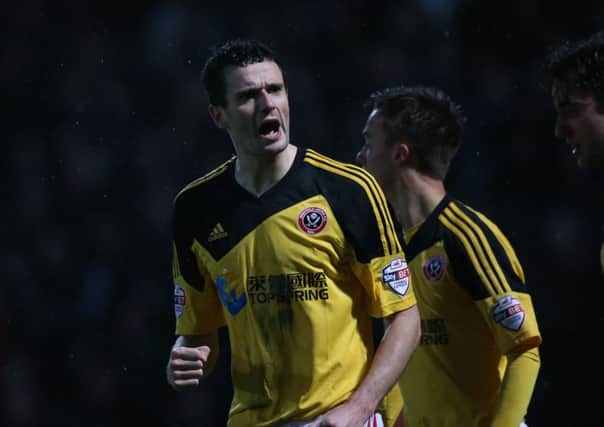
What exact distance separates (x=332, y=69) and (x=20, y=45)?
217cm

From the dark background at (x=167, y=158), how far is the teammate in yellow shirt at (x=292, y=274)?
3.08m

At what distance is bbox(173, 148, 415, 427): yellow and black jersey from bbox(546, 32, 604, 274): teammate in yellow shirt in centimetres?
54

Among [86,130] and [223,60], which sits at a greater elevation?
[86,130]

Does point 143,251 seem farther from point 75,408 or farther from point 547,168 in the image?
point 547,168

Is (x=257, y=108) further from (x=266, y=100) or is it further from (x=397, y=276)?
(x=397, y=276)

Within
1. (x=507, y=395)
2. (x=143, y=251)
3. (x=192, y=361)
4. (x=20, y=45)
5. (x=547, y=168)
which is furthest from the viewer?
(x=20, y=45)

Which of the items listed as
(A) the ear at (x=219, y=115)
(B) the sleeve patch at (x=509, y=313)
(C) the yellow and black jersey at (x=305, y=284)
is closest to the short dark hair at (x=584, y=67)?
(C) the yellow and black jersey at (x=305, y=284)

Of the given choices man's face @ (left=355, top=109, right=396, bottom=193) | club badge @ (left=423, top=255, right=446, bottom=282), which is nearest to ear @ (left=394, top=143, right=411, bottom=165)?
man's face @ (left=355, top=109, right=396, bottom=193)

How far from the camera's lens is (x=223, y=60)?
299 cm

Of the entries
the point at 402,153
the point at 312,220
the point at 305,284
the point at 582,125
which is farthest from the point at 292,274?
the point at 402,153

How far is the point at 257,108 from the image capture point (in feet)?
9.47

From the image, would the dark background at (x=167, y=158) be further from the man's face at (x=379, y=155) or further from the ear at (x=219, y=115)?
the ear at (x=219, y=115)

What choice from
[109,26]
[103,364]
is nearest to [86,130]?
[109,26]

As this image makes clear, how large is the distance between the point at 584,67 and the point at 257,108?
0.91 metres
